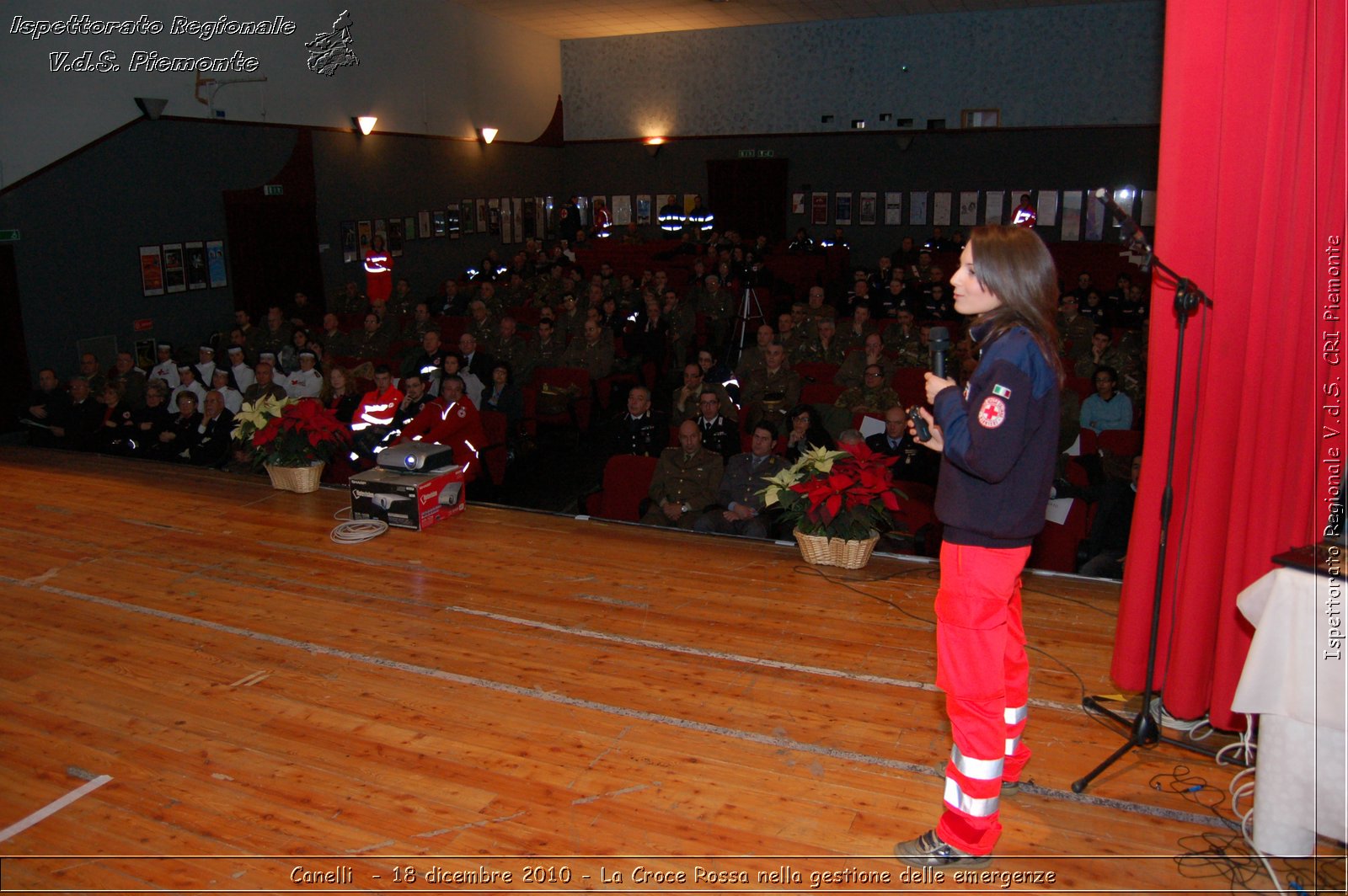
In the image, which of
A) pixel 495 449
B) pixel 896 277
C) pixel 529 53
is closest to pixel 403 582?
pixel 495 449

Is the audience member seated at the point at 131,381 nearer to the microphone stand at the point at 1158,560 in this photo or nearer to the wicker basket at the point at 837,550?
the wicker basket at the point at 837,550

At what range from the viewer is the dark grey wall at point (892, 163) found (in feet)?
49.5

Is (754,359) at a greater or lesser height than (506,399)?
greater

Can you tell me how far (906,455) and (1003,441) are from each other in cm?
401

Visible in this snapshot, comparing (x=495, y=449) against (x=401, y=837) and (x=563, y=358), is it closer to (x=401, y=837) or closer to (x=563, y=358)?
(x=563, y=358)

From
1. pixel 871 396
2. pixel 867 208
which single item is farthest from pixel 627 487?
pixel 867 208

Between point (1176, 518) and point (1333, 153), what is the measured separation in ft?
3.47

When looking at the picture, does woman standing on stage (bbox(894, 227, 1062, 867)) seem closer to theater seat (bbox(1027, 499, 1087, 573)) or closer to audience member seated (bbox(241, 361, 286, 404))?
theater seat (bbox(1027, 499, 1087, 573))

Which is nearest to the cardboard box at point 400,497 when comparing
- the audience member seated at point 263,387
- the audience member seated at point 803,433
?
the audience member seated at point 803,433

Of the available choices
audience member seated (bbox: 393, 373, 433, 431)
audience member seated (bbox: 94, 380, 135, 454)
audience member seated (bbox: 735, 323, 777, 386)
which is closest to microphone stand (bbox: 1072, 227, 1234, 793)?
audience member seated (bbox: 393, 373, 433, 431)

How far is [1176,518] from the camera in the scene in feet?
9.86

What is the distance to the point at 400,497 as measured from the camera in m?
5.33

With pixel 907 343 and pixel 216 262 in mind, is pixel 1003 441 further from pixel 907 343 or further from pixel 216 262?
pixel 216 262

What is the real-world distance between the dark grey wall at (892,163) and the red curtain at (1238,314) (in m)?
13.1
